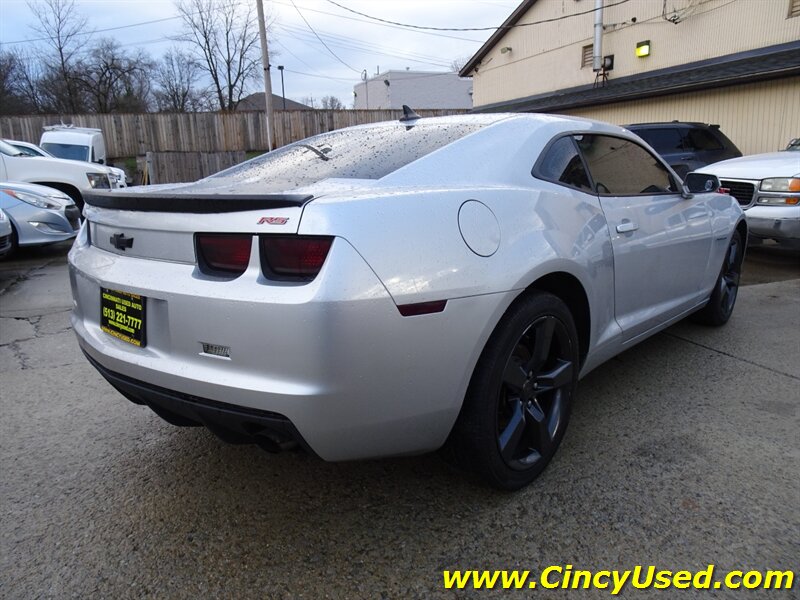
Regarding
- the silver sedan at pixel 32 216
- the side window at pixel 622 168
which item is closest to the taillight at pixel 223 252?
the side window at pixel 622 168

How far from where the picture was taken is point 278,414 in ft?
5.87

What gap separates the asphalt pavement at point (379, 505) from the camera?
1.95 m

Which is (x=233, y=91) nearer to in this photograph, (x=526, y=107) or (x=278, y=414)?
(x=526, y=107)

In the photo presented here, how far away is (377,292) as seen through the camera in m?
1.77

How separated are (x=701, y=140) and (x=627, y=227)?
8.35m

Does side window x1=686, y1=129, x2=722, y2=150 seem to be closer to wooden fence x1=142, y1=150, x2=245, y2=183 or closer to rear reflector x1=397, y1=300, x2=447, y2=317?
rear reflector x1=397, y1=300, x2=447, y2=317

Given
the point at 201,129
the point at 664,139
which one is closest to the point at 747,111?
the point at 664,139

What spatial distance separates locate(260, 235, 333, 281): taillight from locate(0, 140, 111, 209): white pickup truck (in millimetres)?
10017

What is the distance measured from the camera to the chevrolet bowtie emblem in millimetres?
2179

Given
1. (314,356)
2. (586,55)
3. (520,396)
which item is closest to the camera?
(314,356)

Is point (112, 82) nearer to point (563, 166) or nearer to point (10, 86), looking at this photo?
point (10, 86)

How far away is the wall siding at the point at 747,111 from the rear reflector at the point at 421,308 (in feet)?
43.0

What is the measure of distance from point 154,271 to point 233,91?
44.5 m

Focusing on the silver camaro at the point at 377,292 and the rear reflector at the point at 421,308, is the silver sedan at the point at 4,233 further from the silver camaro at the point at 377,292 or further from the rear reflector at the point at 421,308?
the rear reflector at the point at 421,308
